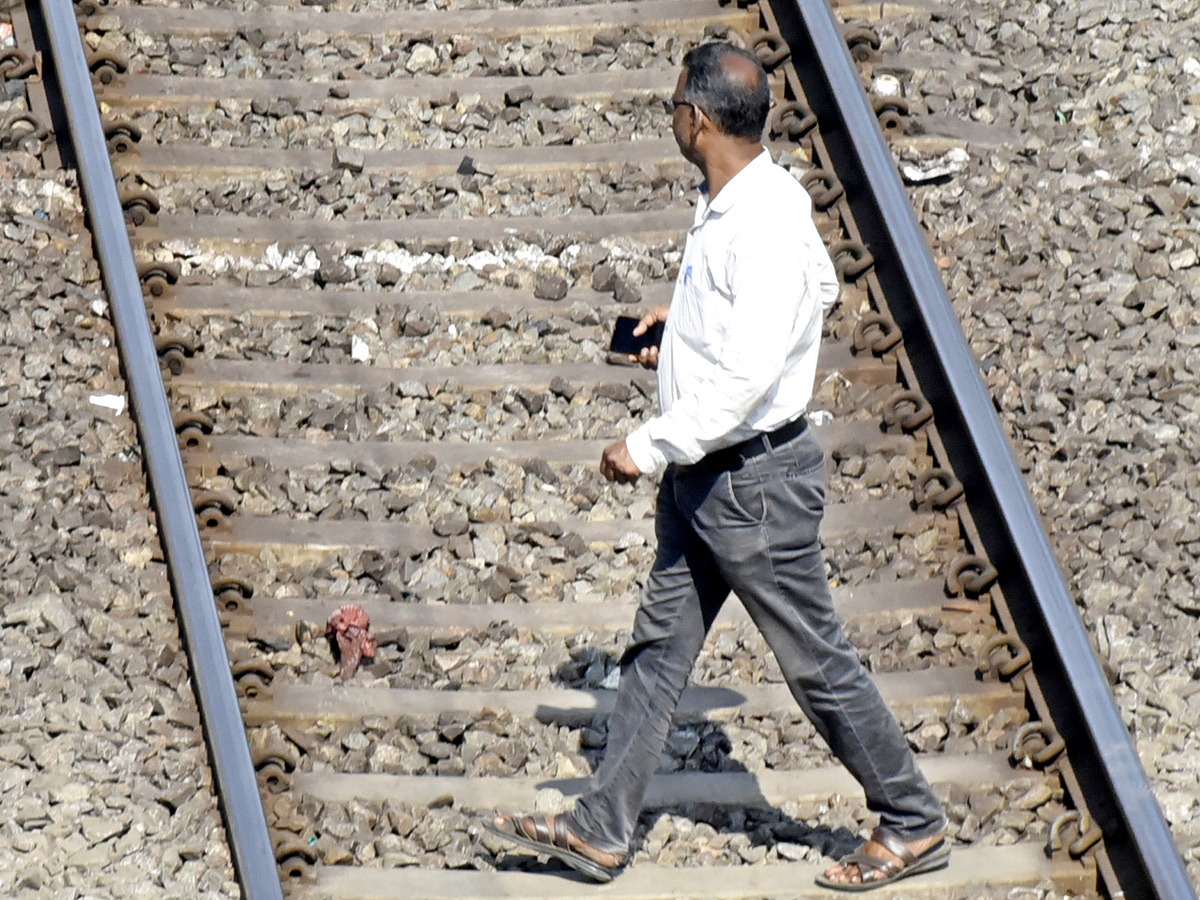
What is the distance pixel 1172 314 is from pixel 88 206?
390cm

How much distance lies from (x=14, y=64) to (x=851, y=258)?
341cm

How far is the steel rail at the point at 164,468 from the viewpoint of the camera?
4.56m

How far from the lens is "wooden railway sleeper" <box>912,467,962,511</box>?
5750 millimetres

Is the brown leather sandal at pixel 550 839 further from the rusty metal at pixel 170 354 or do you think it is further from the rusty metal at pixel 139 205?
the rusty metal at pixel 139 205

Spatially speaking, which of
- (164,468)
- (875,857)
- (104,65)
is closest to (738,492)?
(875,857)

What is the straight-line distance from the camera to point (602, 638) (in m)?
5.49

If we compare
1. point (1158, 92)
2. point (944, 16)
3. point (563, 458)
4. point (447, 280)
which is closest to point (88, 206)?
point (447, 280)

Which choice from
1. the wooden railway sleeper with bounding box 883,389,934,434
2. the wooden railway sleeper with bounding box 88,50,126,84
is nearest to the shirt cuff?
the wooden railway sleeper with bounding box 883,389,934,434

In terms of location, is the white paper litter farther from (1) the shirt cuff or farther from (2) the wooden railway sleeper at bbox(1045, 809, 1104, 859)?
(2) the wooden railway sleeper at bbox(1045, 809, 1104, 859)

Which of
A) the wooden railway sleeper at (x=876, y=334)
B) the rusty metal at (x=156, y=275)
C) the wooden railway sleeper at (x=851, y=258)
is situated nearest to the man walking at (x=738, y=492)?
the wooden railway sleeper at (x=876, y=334)

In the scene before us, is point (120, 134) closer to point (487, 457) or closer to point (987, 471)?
point (487, 457)

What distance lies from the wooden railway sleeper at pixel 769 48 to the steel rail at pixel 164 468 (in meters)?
2.66

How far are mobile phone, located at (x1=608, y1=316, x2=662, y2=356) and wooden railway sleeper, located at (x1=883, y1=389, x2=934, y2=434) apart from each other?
4.91ft

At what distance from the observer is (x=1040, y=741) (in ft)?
16.6
